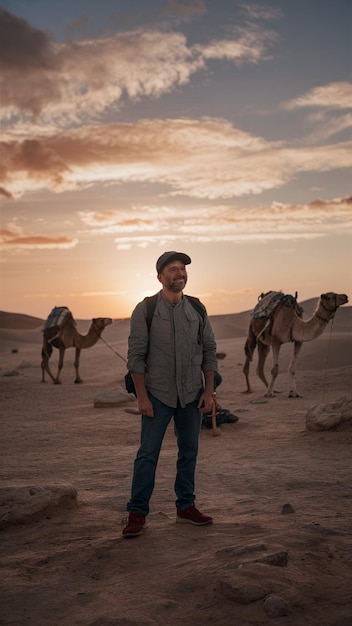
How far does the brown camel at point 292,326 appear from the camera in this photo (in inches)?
591

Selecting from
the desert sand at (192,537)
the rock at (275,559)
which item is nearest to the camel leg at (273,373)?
the desert sand at (192,537)

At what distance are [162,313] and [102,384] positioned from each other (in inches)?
607

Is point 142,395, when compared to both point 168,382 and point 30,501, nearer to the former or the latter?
point 168,382

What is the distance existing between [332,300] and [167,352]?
10278mm

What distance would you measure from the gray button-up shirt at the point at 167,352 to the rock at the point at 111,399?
963 centimetres

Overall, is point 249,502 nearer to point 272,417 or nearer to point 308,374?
point 272,417

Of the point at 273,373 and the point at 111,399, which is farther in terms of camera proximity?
the point at 273,373

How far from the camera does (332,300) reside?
14.9m

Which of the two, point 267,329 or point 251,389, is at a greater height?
point 267,329

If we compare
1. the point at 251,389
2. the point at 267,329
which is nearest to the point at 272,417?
the point at 267,329

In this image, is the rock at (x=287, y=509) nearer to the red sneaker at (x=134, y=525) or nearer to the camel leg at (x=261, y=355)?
the red sneaker at (x=134, y=525)

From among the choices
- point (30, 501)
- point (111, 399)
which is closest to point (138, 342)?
point (30, 501)

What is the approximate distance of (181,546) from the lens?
194 inches

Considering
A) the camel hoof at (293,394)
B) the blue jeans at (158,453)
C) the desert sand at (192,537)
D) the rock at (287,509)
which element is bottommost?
the desert sand at (192,537)
